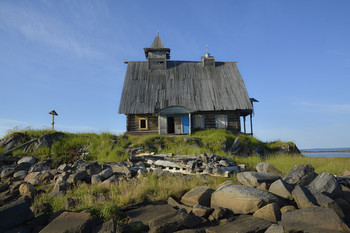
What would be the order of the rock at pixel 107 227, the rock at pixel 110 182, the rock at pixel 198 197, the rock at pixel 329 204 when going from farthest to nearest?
the rock at pixel 110 182 → the rock at pixel 198 197 → the rock at pixel 329 204 → the rock at pixel 107 227

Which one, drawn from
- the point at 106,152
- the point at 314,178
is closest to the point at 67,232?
the point at 314,178

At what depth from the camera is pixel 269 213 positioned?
200 inches

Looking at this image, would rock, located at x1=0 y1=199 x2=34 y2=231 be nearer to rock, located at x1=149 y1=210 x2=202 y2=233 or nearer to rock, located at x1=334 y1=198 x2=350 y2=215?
rock, located at x1=149 y1=210 x2=202 y2=233

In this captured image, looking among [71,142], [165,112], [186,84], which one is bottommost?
→ [71,142]

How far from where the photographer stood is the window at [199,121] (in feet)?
72.1

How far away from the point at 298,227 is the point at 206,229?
1.84 meters

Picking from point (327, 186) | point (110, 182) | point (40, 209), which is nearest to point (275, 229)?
point (327, 186)

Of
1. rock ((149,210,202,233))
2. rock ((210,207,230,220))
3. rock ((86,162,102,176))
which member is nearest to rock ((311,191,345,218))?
rock ((210,207,230,220))

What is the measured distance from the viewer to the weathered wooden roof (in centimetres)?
2189

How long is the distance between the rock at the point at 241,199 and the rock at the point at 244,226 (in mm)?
379

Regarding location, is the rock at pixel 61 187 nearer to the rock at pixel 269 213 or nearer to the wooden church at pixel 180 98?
the rock at pixel 269 213

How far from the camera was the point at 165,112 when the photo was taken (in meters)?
20.7

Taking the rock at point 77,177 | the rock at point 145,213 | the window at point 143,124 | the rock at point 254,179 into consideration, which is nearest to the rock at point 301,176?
the rock at point 254,179

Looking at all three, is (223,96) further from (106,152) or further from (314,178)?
(314,178)
